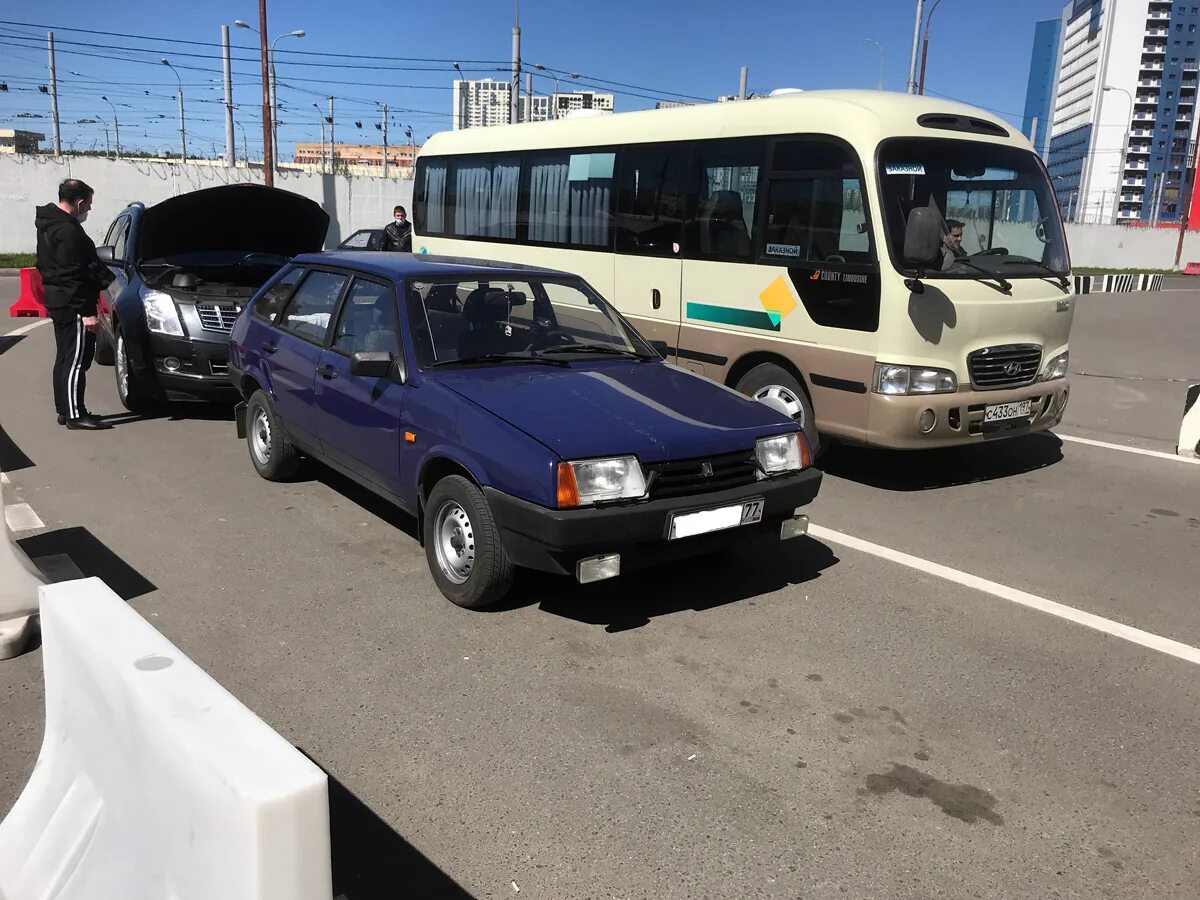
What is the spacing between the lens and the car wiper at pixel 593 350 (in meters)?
5.37

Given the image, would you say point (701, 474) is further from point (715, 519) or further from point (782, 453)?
point (782, 453)

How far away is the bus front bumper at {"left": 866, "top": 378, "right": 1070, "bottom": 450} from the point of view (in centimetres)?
663

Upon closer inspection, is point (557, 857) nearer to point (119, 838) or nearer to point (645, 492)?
point (119, 838)

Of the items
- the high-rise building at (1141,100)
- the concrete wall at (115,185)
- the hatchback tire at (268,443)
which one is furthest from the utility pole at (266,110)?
the high-rise building at (1141,100)

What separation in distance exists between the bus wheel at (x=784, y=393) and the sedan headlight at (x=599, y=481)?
322cm

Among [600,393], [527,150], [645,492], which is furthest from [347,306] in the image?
[527,150]

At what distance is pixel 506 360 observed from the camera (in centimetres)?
511

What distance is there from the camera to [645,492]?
166 inches

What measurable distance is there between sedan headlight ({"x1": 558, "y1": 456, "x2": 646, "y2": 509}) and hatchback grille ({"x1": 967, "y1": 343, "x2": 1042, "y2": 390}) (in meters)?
3.65

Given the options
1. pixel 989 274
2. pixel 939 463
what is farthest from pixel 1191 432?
pixel 989 274

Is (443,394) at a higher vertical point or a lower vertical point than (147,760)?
higher

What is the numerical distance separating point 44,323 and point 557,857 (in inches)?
611

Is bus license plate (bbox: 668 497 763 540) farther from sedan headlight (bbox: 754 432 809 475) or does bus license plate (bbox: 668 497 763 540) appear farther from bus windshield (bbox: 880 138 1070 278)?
bus windshield (bbox: 880 138 1070 278)

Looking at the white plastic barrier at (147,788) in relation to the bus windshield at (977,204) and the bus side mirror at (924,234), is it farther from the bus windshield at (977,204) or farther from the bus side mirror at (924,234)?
the bus windshield at (977,204)
